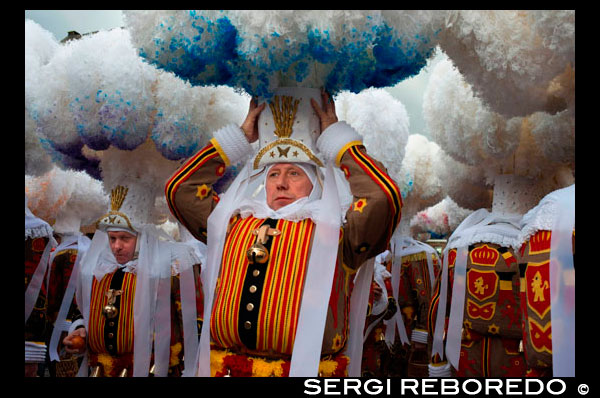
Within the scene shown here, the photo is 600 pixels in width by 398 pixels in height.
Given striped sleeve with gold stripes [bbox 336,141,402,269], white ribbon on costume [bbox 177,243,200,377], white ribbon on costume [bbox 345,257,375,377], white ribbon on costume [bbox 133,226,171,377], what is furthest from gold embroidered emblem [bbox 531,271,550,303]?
white ribbon on costume [bbox 133,226,171,377]

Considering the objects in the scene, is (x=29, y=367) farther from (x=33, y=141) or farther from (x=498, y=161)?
(x=498, y=161)

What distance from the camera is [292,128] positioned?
10.1ft

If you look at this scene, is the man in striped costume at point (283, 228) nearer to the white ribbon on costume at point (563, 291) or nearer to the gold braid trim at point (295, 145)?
the gold braid trim at point (295, 145)

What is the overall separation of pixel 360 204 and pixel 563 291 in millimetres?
928

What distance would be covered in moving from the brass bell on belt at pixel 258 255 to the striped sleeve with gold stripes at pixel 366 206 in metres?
0.38

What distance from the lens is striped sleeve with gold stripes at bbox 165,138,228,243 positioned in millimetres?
3180

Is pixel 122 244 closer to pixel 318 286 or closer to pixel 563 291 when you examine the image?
pixel 318 286

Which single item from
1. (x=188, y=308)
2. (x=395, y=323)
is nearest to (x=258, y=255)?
(x=188, y=308)

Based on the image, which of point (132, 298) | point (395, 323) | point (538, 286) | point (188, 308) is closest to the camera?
point (538, 286)

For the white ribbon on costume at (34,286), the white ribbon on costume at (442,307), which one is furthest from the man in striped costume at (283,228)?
the white ribbon on costume at (34,286)

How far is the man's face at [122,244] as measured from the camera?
15.3ft

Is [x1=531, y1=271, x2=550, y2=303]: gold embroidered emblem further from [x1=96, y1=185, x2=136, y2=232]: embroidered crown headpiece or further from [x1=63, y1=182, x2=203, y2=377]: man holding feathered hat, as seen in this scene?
[x1=96, y1=185, x2=136, y2=232]: embroidered crown headpiece

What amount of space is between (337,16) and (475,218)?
2.46 m
